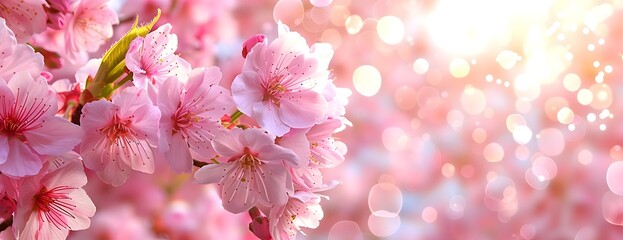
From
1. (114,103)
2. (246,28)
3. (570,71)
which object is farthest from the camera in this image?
(570,71)

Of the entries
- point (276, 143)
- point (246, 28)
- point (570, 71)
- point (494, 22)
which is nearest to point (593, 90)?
point (570, 71)

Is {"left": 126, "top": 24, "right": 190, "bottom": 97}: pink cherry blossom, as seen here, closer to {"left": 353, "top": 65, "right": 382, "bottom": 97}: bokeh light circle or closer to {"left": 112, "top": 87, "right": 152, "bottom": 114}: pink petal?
{"left": 112, "top": 87, "right": 152, "bottom": 114}: pink petal

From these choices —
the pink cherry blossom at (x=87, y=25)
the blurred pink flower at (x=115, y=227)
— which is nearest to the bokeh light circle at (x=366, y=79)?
the blurred pink flower at (x=115, y=227)

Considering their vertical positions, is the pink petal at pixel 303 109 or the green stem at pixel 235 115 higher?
the pink petal at pixel 303 109

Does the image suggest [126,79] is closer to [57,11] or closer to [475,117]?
[57,11]

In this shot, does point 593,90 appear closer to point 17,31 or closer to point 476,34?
point 476,34

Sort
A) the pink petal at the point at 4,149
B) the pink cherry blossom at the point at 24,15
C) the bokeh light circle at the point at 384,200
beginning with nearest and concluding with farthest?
the pink petal at the point at 4,149
the pink cherry blossom at the point at 24,15
the bokeh light circle at the point at 384,200

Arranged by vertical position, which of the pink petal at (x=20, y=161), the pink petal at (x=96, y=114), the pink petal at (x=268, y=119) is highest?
the pink petal at (x=268, y=119)

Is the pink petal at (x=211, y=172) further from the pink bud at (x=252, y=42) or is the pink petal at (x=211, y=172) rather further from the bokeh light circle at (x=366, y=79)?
the bokeh light circle at (x=366, y=79)

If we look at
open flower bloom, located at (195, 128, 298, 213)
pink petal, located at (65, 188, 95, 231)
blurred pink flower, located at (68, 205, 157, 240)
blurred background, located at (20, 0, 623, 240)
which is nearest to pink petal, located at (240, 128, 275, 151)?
open flower bloom, located at (195, 128, 298, 213)
